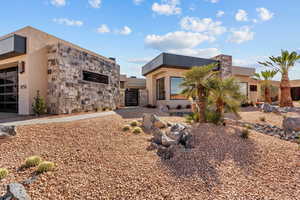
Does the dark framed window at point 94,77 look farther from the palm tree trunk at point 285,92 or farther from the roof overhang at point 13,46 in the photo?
the palm tree trunk at point 285,92

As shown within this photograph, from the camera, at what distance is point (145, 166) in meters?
3.50

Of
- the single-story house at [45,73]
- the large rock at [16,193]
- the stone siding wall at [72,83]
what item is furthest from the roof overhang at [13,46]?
the large rock at [16,193]

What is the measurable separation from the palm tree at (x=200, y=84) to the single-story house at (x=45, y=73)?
6.93m

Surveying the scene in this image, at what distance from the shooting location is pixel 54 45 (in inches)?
337

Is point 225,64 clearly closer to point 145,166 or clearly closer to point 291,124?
point 291,124

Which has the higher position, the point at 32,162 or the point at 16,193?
the point at 32,162

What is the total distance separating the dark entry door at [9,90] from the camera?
9.30 meters

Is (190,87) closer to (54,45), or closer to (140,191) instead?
(140,191)

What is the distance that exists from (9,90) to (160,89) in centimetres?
1152

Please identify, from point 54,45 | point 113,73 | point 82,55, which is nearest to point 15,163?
point 54,45

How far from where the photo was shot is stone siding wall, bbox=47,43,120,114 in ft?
28.0

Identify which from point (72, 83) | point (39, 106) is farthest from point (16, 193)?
point (72, 83)

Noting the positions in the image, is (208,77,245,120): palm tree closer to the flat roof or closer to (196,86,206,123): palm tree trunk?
(196,86,206,123): palm tree trunk

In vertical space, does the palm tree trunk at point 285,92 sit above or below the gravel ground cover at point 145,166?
above
